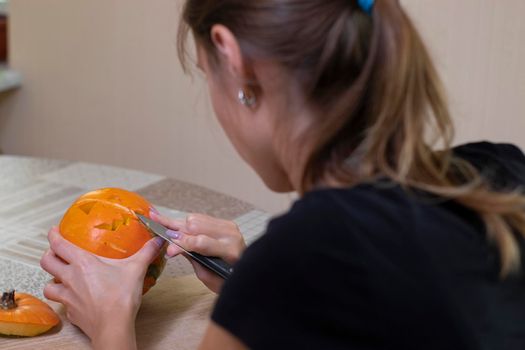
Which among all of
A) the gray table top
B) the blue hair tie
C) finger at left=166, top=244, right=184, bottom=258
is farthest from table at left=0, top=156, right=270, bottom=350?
the blue hair tie

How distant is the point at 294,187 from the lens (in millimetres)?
1004

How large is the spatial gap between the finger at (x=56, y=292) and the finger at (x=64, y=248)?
0.14 feet

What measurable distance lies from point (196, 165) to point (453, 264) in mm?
1921

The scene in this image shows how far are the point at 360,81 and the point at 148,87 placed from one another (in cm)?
186

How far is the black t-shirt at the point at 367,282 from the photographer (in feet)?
2.33

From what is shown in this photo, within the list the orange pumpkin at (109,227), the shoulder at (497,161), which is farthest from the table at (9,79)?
the shoulder at (497,161)

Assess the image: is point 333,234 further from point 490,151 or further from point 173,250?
point 173,250

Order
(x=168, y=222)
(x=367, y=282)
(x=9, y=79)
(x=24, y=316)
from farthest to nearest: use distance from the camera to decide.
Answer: (x=9, y=79)
(x=168, y=222)
(x=24, y=316)
(x=367, y=282)

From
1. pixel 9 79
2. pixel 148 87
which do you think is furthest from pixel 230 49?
pixel 9 79

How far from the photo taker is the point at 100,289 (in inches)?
42.8

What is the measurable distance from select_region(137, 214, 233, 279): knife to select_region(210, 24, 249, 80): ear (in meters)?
0.32

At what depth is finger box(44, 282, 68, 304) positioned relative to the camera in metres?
1.12

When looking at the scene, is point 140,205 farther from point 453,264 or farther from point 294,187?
point 453,264

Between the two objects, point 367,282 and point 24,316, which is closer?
point 367,282
